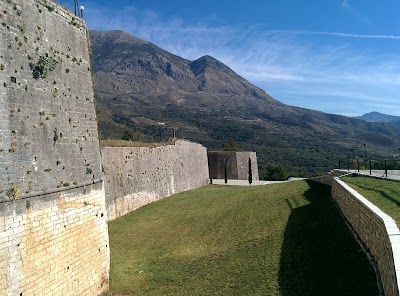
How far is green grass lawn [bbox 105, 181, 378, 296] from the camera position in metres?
→ 10.6

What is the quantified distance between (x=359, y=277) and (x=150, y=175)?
2095cm

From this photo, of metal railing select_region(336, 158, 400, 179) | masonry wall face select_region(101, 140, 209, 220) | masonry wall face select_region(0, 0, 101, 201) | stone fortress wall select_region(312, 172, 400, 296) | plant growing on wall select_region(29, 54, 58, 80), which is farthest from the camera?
masonry wall face select_region(101, 140, 209, 220)

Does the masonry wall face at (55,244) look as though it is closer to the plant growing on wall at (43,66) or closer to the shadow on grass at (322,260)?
the plant growing on wall at (43,66)

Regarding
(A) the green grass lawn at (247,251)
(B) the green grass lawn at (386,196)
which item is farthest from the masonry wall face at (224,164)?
(B) the green grass lawn at (386,196)

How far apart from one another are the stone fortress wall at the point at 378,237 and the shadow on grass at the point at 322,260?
29 centimetres

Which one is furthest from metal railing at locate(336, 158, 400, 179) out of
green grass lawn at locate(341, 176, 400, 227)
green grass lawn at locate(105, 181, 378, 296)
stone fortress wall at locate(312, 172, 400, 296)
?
stone fortress wall at locate(312, 172, 400, 296)

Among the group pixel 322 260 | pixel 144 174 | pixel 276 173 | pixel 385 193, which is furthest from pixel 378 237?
pixel 276 173

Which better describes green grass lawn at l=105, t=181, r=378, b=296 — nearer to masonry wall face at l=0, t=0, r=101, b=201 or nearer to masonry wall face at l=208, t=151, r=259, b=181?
masonry wall face at l=0, t=0, r=101, b=201

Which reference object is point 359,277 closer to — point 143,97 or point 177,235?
point 177,235

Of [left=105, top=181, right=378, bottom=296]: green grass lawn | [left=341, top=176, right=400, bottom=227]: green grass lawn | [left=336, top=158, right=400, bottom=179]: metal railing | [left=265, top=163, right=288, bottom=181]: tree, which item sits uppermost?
[left=341, top=176, right=400, bottom=227]: green grass lawn

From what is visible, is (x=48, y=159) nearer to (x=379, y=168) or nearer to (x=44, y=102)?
(x=44, y=102)

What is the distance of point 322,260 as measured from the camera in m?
11.5

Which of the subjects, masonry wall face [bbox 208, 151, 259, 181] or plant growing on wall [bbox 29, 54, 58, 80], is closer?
plant growing on wall [bbox 29, 54, 58, 80]

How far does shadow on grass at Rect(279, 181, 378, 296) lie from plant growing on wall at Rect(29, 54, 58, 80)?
332 inches
